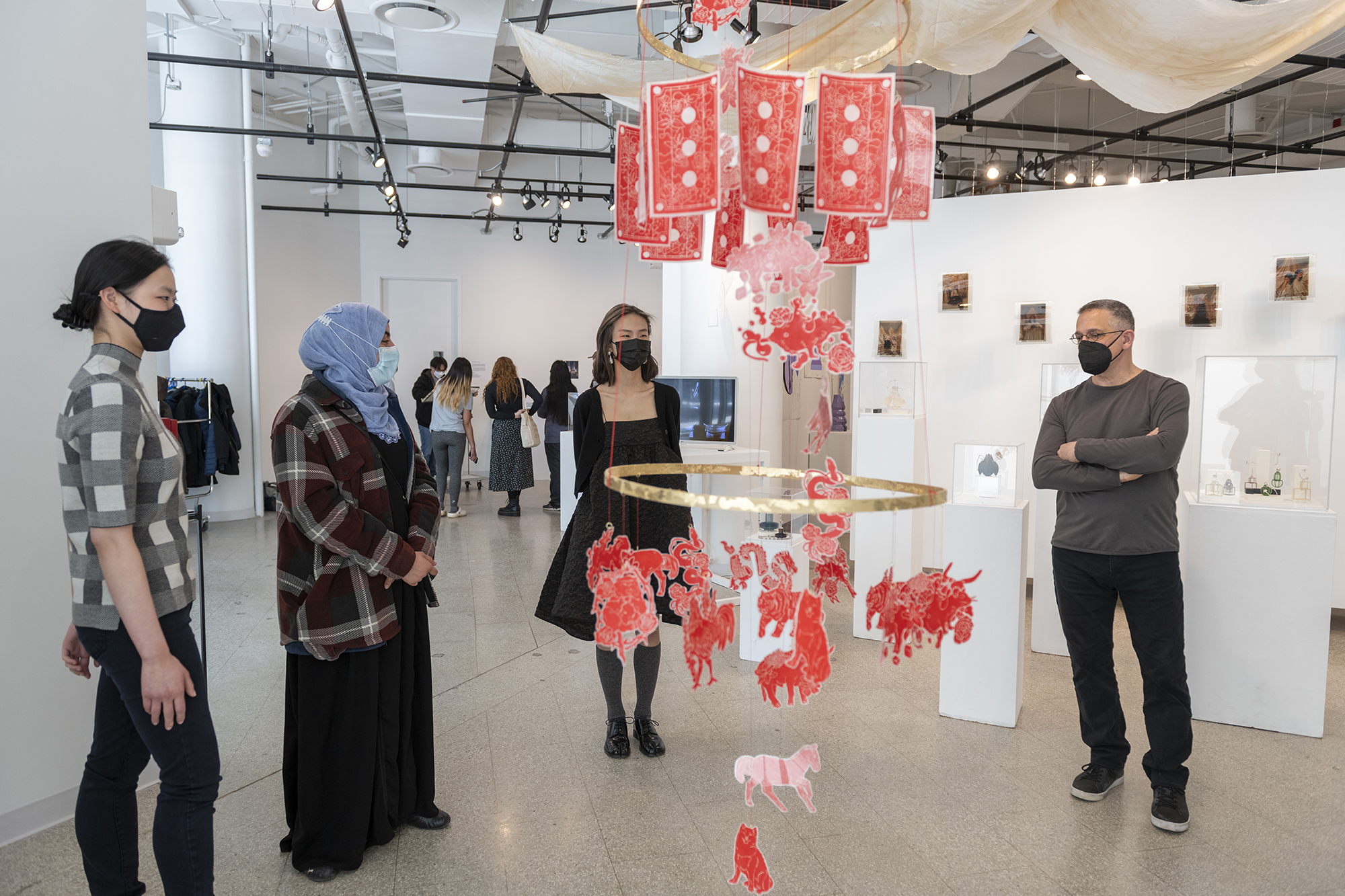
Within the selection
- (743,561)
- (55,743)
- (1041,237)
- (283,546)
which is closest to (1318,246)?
(1041,237)

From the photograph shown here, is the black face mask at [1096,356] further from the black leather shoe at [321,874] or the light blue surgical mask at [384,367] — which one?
the black leather shoe at [321,874]

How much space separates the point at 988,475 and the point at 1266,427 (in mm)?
1382

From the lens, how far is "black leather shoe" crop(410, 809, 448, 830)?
273cm

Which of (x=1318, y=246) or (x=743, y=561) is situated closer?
(x=743, y=561)

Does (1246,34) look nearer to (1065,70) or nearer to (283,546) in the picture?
(283,546)

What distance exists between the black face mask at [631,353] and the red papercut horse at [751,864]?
5.18ft

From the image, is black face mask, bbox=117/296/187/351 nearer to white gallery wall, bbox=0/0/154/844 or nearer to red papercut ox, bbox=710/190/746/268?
white gallery wall, bbox=0/0/154/844

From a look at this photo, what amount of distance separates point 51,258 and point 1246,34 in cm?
419

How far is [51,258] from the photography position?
275 cm

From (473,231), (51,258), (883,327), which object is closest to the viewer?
(51,258)

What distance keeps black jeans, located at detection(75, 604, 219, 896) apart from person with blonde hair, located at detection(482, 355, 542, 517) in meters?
7.29

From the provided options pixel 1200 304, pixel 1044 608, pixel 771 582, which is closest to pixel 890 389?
pixel 1044 608

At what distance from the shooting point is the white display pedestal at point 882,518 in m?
4.98

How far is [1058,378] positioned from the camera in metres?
5.17
